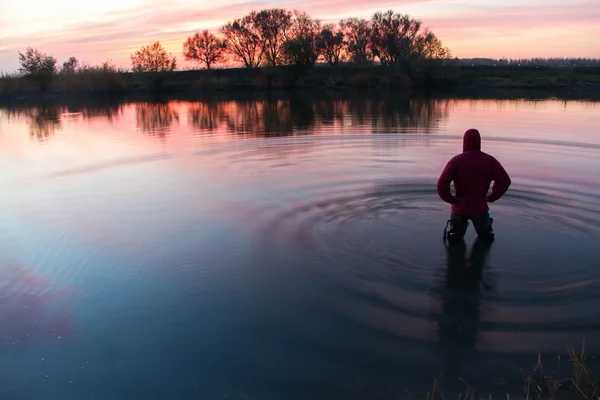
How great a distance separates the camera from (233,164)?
15.1 m

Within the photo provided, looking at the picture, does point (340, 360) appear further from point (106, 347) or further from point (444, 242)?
point (444, 242)

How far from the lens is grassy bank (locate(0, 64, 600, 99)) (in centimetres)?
6538

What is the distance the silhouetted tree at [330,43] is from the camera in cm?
10012

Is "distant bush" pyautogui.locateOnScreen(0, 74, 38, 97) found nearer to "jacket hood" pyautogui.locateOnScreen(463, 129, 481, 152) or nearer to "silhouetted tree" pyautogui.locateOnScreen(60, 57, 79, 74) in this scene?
"silhouetted tree" pyautogui.locateOnScreen(60, 57, 79, 74)

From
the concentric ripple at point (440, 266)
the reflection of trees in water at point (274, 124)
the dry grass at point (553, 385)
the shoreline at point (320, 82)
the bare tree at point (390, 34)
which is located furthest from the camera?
the bare tree at point (390, 34)

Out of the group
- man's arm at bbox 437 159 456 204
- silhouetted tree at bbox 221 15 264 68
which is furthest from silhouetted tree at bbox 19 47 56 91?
man's arm at bbox 437 159 456 204

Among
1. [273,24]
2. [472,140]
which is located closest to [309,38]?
[273,24]

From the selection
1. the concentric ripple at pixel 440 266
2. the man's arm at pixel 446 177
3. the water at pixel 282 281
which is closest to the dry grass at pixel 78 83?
the water at pixel 282 281

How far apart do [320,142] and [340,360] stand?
48.8ft

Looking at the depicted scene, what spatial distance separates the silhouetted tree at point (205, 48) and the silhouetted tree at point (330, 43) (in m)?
20.5

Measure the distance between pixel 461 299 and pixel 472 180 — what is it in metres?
1.96

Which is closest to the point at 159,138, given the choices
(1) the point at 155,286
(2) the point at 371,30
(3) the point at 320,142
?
(3) the point at 320,142

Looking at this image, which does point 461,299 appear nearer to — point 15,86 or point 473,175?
point 473,175

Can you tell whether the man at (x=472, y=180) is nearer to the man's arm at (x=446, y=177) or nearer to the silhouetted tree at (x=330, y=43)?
the man's arm at (x=446, y=177)
